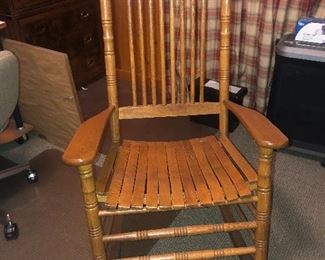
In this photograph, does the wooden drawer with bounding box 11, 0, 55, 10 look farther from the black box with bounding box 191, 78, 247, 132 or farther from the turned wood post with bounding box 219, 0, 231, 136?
the turned wood post with bounding box 219, 0, 231, 136

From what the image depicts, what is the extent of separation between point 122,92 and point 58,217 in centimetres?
124

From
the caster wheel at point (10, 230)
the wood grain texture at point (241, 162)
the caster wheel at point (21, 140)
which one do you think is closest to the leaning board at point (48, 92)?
the caster wheel at point (21, 140)

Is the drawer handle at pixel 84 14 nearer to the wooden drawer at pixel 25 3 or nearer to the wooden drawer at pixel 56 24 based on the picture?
the wooden drawer at pixel 56 24

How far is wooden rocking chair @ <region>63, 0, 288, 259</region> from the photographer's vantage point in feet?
3.50

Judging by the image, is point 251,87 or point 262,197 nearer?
point 262,197

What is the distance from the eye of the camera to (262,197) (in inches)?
43.2

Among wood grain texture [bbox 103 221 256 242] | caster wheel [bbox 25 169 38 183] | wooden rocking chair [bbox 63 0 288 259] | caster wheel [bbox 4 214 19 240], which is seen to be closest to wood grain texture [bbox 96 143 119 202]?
wooden rocking chair [bbox 63 0 288 259]

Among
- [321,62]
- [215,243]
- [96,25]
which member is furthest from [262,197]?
[96,25]

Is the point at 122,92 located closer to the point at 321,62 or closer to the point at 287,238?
the point at 321,62

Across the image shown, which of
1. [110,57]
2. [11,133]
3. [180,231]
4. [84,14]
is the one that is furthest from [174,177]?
[84,14]

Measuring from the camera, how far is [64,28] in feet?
7.86

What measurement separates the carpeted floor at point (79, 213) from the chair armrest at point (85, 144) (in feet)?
1.92

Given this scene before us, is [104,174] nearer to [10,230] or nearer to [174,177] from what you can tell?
[174,177]

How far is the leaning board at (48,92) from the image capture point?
1808 mm
